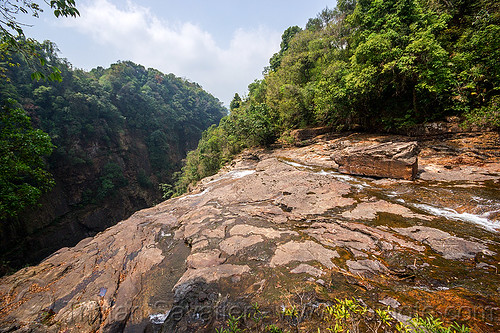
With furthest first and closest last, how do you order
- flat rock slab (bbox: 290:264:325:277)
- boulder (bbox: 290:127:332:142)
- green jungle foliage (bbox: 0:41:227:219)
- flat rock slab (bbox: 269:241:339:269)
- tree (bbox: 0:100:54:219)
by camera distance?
boulder (bbox: 290:127:332:142) → green jungle foliage (bbox: 0:41:227:219) → tree (bbox: 0:100:54:219) → flat rock slab (bbox: 269:241:339:269) → flat rock slab (bbox: 290:264:325:277)

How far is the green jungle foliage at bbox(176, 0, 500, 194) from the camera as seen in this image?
8688mm

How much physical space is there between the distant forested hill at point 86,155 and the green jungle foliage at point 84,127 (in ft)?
0.48

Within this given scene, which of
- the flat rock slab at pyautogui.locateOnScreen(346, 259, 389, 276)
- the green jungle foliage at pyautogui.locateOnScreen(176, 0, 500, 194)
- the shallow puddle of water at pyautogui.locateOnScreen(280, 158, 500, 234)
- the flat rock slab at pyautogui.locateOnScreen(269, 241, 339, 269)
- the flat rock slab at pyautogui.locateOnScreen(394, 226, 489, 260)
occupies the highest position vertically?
the green jungle foliage at pyautogui.locateOnScreen(176, 0, 500, 194)

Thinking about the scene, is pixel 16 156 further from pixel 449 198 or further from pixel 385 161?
pixel 449 198

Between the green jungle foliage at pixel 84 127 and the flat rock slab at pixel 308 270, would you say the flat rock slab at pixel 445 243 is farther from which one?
the green jungle foliage at pixel 84 127

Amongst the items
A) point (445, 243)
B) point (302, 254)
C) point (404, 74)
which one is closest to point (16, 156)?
point (302, 254)

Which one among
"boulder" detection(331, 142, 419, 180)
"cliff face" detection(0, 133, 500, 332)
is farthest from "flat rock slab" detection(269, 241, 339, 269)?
"boulder" detection(331, 142, 419, 180)

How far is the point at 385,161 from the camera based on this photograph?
24.2 feet

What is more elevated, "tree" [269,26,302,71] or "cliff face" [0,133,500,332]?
"tree" [269,26,302,71]

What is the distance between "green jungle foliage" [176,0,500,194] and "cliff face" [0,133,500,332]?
541 cm

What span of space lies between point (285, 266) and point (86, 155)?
1501 inches

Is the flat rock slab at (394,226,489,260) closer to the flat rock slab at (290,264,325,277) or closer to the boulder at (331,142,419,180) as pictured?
the flat rock slab at (290,264,325,277)

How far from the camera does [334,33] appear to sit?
19.9m

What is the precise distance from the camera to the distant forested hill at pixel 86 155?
2092cm
